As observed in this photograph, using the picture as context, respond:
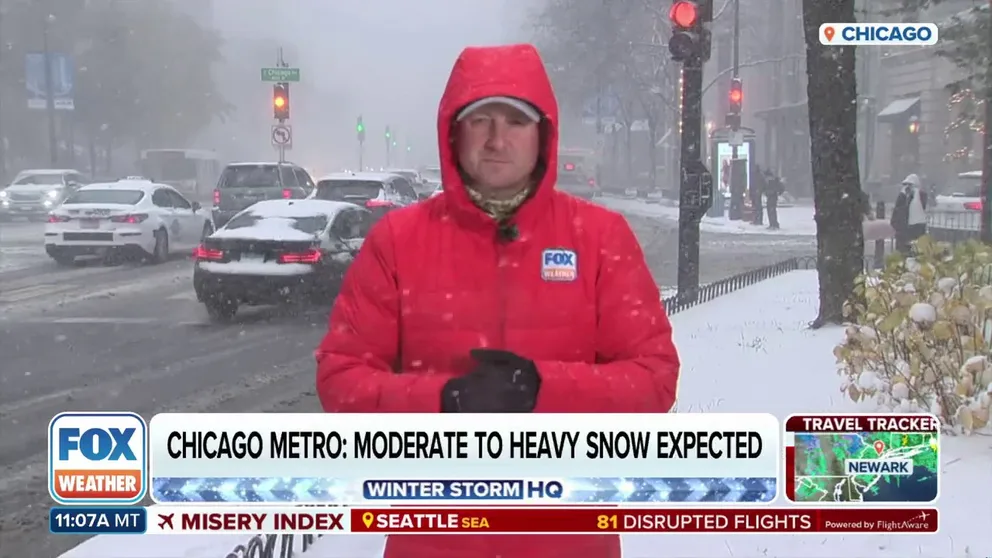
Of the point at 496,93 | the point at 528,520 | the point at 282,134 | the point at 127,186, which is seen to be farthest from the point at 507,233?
the point at 127,186

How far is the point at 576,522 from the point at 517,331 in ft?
1.80

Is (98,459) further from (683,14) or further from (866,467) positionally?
(683,14)

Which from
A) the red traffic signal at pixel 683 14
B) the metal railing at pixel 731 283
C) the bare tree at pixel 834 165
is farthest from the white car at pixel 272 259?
the bare tree at pixel 834 165

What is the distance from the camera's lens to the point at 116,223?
17922 millimetres

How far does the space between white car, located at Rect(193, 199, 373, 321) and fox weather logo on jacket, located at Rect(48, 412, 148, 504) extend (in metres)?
8.05

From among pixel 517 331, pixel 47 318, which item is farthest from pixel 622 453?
pixel 47 318

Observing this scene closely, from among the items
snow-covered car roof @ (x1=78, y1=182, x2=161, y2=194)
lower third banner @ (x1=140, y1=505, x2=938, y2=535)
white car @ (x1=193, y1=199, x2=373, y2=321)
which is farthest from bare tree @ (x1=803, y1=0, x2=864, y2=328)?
snow-covered car roof @ (x1=78, y1=182, x2=161, y2=194)

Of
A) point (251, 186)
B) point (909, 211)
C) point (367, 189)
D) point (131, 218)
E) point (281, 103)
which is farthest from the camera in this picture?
point (251, 186)

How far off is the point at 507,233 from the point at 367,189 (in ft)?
43.1

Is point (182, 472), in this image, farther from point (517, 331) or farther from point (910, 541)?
point (910, 541)

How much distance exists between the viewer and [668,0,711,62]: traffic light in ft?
28.8

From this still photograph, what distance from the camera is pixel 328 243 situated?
11055 millimetres

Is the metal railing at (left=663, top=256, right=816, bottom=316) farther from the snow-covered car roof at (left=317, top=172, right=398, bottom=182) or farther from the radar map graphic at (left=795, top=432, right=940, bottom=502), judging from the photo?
the snow-covered car roof at (left=317, top=172, right=398, bottom=182)

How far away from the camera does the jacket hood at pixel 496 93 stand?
7.64ft
